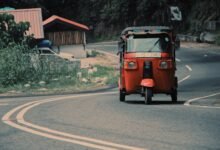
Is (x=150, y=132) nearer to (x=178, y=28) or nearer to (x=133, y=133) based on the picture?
(x=133, y=133)

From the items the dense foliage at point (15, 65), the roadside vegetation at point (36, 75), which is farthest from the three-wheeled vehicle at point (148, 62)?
the dense foliage at point (15, 65)

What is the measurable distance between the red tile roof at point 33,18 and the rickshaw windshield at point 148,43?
113 feet

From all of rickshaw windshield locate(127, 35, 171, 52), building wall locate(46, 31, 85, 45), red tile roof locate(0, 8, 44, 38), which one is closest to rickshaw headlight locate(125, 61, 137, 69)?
rickshaw windshield locate(127, 35, 171, 52)

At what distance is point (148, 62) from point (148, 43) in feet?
2.39

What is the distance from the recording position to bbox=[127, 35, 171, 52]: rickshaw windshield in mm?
16484

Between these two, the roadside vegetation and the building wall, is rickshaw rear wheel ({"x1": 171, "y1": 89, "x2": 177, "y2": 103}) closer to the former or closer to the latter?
the roadside vegetation

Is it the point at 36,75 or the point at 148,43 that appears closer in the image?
the point at 148,43

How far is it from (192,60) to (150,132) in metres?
37.4

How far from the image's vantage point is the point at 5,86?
2761 cm

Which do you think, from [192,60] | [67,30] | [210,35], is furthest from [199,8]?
[192,60]

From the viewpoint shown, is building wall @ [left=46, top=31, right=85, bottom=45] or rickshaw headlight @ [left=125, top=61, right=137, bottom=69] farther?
building wall @ [left=46, top=31, right=85, bottom=45]

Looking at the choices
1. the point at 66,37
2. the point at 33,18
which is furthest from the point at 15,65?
the point at 66,37

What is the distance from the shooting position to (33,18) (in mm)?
51062

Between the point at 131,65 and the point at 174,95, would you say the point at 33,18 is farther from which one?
A: the point at 131,65
